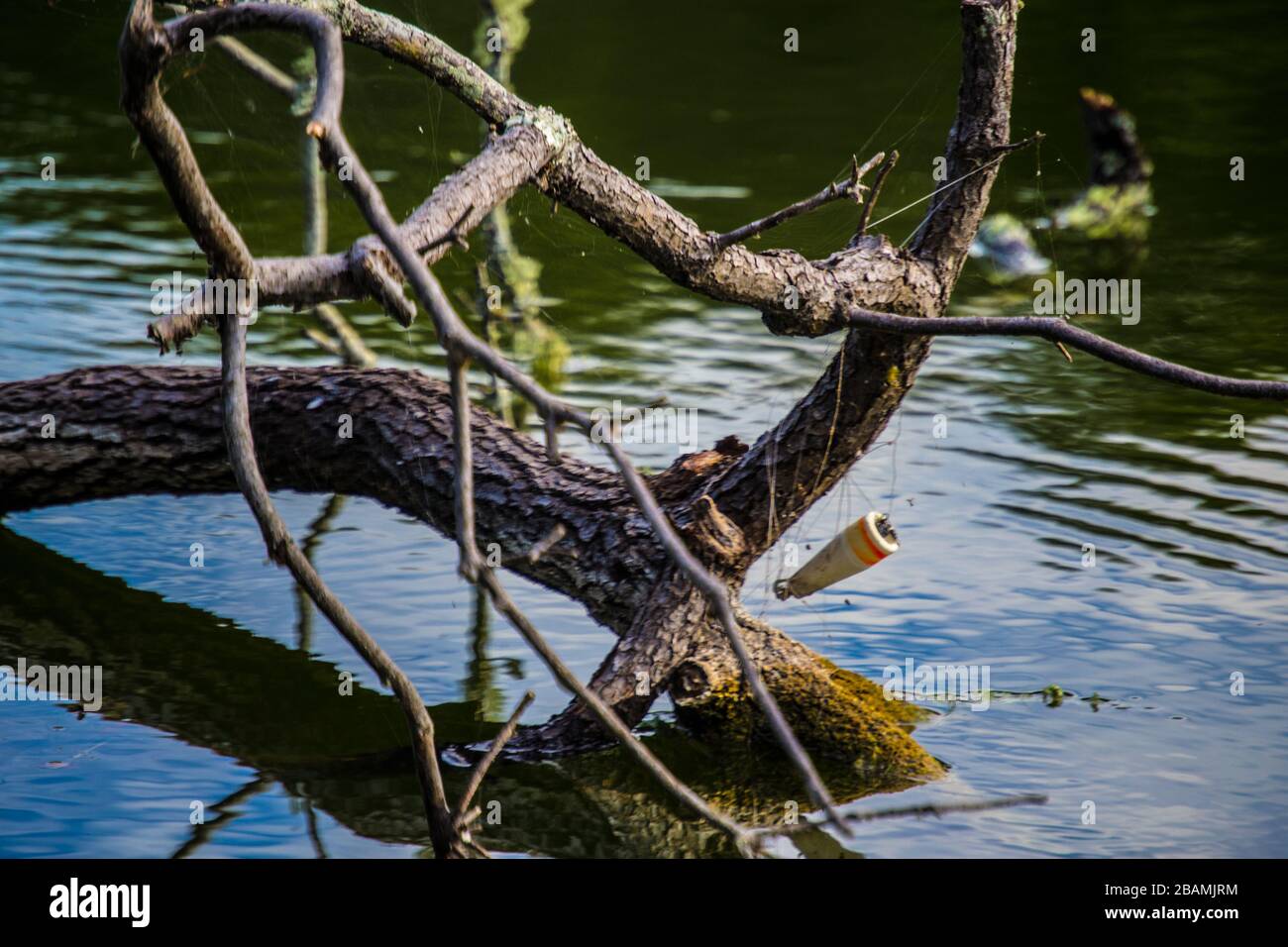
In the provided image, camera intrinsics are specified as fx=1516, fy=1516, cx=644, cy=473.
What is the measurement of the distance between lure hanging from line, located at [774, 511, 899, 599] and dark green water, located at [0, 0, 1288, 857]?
45 cm

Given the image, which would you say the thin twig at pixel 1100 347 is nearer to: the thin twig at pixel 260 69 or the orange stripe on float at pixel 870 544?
the orange stripe on float at pixel 870 544

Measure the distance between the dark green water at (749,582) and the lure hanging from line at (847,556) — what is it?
0.45m

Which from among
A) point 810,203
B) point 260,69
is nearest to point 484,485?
point 810,203

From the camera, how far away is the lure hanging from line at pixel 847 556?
11.8 ft

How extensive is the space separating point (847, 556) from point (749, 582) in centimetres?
88

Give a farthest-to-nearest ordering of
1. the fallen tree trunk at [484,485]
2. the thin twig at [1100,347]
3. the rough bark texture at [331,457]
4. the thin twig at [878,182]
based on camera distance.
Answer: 1. the rough bark texture at [331,457]
2. the fallen tree trunk at [484,485]
3. the thin twig at [878,182]
4. the thin twig at [1100,347]

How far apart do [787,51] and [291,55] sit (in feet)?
24.5

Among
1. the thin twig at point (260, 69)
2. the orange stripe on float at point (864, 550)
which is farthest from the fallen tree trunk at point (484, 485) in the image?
the thin twig at point (260, 69)

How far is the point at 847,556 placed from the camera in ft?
12.1

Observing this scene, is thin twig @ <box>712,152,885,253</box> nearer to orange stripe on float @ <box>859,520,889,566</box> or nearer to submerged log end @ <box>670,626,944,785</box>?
orange stripe on float @ <box>859,520,889,566</box>

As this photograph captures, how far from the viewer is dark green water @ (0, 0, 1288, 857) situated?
3.58 meters

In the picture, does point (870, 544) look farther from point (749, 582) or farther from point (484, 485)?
point (484, 485)

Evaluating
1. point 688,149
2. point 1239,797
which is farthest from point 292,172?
point 1239,797

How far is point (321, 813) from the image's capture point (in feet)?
11.6
